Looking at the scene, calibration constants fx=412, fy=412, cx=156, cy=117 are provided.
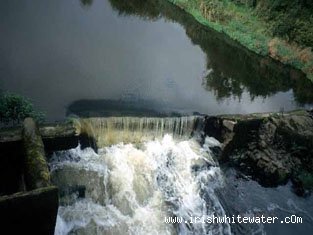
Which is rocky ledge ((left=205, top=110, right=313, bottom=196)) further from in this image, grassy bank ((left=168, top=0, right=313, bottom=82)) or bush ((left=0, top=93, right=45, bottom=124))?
grassy bank ((left=168, top=0, right=313, bottom=82))

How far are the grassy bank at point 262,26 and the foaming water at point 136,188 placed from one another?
1191cm

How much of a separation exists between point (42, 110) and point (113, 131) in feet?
8.74

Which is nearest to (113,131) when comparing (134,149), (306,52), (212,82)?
(134,149)

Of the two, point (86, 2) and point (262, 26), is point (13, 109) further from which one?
point (262, 26)

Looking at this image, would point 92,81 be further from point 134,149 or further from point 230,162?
point 230,162

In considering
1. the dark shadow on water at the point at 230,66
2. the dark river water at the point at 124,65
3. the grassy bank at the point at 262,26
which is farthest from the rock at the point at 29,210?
the grassy bank at the point at 262,26

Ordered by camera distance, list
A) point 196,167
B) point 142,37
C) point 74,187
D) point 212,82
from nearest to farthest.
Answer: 1. point 74,187
2. point 196,167
3. point 212,82
4. point 142,37

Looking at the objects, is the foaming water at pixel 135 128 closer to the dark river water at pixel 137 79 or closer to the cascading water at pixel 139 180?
the cascading water at pixel 139 180

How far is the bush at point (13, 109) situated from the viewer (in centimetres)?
1319

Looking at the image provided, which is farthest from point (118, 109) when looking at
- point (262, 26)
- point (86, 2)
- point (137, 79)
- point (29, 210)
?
point (262, 26)

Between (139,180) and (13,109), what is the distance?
477 cm

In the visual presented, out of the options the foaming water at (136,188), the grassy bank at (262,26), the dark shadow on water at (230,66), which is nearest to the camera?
the foaming water at (136,188)

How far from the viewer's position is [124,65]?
1916cm

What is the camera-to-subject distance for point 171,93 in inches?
715
